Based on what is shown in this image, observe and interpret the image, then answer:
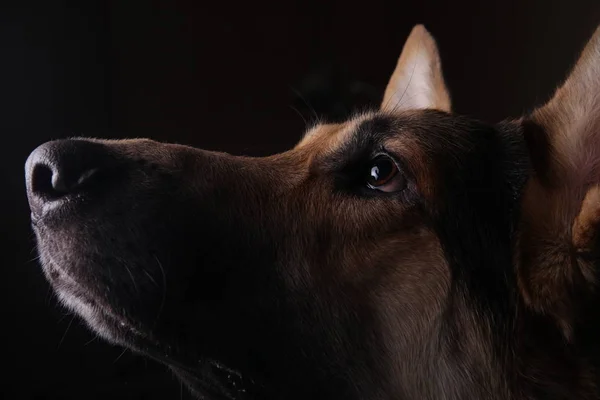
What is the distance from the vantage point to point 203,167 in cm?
117

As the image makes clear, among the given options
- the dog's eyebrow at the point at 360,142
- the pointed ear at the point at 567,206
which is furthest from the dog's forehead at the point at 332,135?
the pointed ear at the point at 567,206

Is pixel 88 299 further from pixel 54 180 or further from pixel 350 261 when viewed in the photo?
pixel 350 261

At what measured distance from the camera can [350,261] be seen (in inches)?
44.0

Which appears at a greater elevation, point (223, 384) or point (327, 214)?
point (327, 214)

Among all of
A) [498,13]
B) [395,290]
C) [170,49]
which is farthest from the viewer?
[498,13]

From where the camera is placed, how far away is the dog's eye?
1.16 meters

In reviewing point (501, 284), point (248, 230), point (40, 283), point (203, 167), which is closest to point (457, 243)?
point (501, 284)

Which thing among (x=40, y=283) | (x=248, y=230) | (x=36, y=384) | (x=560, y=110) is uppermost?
(x=560, y=110)

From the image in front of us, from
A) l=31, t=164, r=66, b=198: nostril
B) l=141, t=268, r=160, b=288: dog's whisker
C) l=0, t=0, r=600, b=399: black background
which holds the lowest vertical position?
l=0, t=0, r=600, b=399: black background

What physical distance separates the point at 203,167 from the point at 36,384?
201 centimetres

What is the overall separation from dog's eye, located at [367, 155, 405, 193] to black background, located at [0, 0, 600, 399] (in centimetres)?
110

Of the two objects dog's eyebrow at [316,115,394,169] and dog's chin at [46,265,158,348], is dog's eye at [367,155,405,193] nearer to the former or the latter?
dog's eyebrow at [316,115,394,169]

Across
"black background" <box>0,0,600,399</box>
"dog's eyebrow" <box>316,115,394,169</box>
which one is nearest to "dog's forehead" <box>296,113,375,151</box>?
"dog's eyebrow" <box>316,115,394,169</box>

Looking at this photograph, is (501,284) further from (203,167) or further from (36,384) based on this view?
Result: (36,384)
